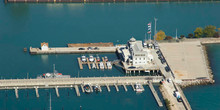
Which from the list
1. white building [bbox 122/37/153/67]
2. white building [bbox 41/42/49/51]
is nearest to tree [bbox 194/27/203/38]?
white building [bbox 122/37/153/67]

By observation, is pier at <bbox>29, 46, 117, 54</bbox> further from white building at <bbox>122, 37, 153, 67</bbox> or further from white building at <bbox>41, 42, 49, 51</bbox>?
white building at <bbox>122, 37, 153, 67</bbox>

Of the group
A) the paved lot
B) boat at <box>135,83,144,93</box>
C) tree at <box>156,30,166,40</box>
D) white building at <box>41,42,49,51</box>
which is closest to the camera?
boat at <box>135,83,144,93</box>

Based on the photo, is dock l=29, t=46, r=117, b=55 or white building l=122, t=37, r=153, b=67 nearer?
white building l=122, t=37, r=153, b=67

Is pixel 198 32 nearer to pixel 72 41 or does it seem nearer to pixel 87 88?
pixel 72 41

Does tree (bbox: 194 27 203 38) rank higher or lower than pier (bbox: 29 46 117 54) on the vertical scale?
higher

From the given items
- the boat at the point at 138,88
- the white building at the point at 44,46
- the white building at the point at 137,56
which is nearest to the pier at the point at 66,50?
the white building at the point at 44,46

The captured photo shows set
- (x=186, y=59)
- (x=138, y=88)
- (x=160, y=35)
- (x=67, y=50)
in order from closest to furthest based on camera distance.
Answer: (x=138, y=88) < (x=186, y=59) < (x=67, y=50) < (x=160, y=35)

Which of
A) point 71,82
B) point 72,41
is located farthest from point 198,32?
point 71,82
